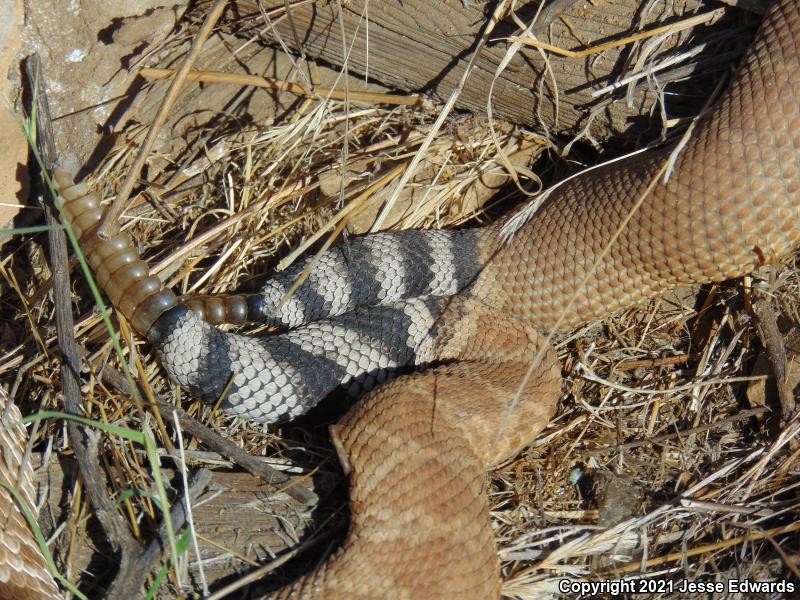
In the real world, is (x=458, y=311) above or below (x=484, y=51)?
below

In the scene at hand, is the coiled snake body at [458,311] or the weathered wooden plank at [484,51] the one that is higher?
the weathered wooden plank at [484,51]

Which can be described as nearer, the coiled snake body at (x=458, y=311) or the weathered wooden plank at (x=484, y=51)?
the coiled snake body at (x=458, y=311)

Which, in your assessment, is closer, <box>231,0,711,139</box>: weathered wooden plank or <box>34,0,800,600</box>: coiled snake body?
<box>34,0,800,600</box>: coiled snake body

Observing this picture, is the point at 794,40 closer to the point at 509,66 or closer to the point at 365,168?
the point at 509,66

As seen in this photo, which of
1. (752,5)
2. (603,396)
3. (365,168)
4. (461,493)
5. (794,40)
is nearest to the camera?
(461,493)

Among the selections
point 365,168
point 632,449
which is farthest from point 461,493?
point 365,168
